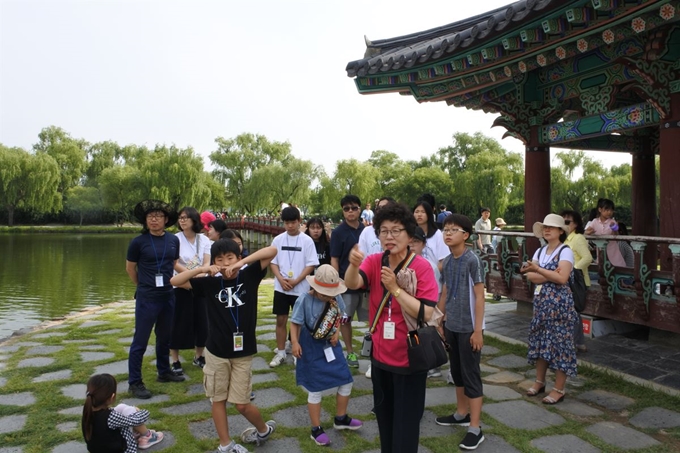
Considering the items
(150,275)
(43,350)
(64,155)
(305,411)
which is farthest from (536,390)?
(64,155)

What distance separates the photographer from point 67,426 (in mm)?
3648

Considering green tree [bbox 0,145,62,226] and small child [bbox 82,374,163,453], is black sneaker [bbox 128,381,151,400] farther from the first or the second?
green tree [bbox 0,145,62,226]

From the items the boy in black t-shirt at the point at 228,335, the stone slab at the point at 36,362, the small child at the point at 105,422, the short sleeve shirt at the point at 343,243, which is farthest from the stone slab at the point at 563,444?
the stone slab at the point at 36,362

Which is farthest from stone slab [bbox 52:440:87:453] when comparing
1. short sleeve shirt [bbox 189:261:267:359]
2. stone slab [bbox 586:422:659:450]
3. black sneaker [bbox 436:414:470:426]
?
stone slab [bbox 586:422:659:450]

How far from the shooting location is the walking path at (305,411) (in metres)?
3.35

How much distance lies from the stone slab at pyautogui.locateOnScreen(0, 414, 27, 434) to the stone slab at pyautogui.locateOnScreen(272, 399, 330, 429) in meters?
1.84

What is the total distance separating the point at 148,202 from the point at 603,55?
522 centimetres

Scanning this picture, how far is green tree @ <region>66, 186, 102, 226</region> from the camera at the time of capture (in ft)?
145

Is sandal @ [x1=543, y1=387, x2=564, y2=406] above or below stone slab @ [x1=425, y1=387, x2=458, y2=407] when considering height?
above

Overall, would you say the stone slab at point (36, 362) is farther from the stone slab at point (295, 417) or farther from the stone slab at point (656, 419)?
the stone slab at point (656, 419)

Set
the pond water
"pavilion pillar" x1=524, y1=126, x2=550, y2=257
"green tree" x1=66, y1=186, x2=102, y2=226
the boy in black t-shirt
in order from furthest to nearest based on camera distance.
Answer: "green tree" x1=66, y1=186, x2=102, y2=226 → the pond water → "pavilion pillar" x1=524, y1=126, x2=550, y2=257 → the boy in black t-shirt

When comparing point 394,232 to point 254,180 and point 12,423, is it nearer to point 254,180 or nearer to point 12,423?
point 12,423

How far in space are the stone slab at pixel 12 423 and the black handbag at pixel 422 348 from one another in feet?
9.82

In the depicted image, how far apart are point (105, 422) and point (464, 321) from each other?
2.36 meters
